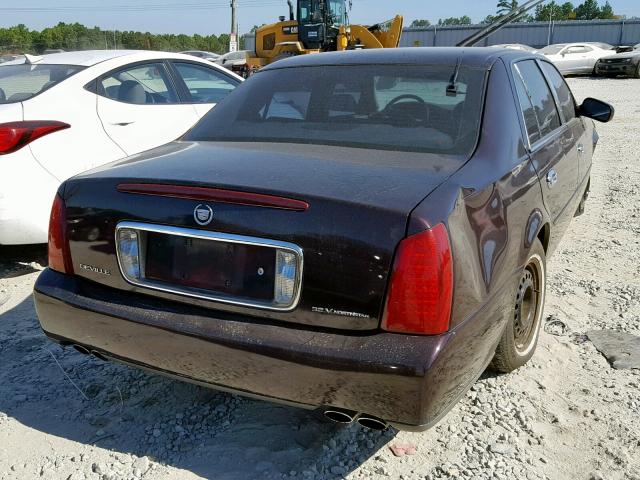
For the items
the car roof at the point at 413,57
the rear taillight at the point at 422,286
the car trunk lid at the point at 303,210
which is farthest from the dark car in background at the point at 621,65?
the rear taillight at the point at 422,286

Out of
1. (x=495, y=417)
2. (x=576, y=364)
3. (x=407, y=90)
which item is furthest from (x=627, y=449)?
(x=407, y=90)

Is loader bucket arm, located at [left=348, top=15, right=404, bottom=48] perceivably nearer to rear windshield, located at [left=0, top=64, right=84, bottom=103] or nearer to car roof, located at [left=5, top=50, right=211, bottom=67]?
car roof, located at [left=5, top=50, right=211, bottom=67]

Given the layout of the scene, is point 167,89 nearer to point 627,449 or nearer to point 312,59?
point 312,59

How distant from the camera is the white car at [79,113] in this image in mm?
4195

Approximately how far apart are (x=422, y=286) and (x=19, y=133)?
3.25m

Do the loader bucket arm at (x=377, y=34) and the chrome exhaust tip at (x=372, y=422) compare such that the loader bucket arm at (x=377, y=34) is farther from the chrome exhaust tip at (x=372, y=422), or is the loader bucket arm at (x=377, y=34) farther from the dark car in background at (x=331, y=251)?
the chrome exhaust tip at (x=372, y=422)

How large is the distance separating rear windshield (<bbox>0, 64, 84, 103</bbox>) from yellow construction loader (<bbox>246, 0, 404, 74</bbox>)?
1499cm

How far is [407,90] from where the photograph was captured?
306 cm

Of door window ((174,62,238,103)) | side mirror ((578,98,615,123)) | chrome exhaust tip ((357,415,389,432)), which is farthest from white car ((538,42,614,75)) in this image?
chrome exhaust tip ((357,415,389,432))

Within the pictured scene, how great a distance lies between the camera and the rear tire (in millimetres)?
2812

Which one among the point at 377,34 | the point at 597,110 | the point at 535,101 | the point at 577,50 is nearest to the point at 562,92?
the point at 597,110

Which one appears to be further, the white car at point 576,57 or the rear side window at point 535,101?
the white car at point 576,57

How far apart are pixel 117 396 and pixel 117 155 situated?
235 cm

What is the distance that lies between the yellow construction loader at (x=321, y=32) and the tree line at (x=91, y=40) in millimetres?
23791
